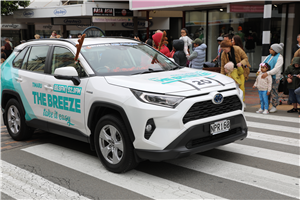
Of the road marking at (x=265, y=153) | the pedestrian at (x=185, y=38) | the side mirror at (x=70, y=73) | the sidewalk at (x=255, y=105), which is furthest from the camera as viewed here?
the pedestrian at (x=185, y=38)

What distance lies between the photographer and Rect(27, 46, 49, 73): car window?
6102 millimetres

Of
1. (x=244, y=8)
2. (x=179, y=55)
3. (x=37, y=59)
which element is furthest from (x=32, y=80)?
(x=244, y=8)

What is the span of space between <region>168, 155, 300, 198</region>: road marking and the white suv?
0.45 m

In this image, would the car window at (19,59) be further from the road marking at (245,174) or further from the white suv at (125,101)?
the road marking at (245,174)

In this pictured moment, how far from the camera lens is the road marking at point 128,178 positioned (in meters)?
4.14

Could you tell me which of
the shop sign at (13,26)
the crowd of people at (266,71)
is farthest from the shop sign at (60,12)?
the crowd of people at (266,71)

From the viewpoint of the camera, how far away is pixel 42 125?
6031 millimetres

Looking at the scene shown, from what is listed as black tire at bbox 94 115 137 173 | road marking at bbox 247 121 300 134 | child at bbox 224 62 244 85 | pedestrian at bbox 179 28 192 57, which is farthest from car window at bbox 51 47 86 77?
pedestrian at bbox 179 28 192 57

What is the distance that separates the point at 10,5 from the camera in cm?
2658

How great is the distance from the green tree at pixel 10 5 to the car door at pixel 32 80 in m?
21.7

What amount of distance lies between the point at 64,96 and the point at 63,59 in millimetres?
705

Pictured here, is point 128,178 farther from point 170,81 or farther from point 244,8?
point 244,8

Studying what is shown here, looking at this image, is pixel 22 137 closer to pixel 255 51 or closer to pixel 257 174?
pixel 257 174

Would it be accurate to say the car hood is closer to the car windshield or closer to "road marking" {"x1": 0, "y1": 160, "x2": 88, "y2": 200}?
the car windshield
